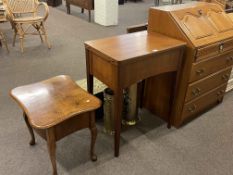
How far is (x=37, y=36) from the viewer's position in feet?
13.9

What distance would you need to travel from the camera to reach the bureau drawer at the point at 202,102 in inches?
78.0

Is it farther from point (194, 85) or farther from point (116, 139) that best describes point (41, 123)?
point (194, 85)

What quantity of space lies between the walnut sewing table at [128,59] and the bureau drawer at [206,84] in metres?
0.25

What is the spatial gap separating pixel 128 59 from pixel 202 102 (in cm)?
105

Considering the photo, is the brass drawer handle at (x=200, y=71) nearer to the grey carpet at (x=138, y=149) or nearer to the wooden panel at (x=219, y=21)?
the wooden panel at (x=219, y=21)

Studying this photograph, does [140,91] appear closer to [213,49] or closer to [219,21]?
[213,49]

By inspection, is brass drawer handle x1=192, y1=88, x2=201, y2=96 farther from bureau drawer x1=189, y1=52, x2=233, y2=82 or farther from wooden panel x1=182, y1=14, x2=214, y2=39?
wooden panel x1=182, y1=14, x2=214, y2=39

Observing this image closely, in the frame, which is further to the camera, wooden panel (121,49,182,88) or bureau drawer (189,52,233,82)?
bureau drawer (189,52,233,82)

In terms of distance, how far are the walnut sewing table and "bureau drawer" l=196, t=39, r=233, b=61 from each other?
0.50 feet

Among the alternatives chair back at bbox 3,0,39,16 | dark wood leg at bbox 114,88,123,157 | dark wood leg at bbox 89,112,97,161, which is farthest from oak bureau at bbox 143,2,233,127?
chair back at bbox 3,0,39,16

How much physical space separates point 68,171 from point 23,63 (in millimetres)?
2060

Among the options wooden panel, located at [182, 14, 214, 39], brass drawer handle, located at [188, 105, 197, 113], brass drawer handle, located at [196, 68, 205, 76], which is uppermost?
wooden panel, located at [182, 14, 214, 39]

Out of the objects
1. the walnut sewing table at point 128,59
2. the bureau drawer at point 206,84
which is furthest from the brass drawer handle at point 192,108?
the walnut sewing table at point 128,59

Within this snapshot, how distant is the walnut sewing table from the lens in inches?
56.0
